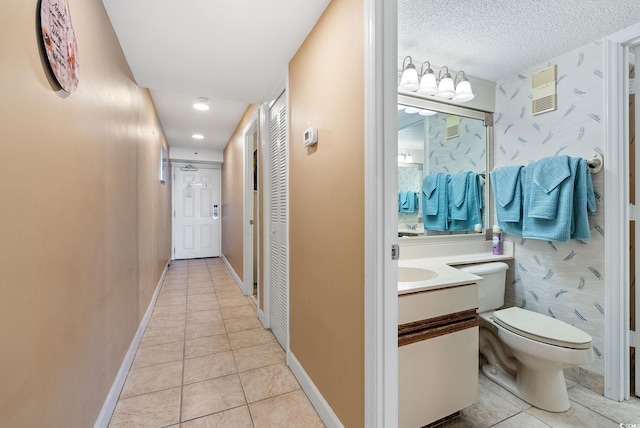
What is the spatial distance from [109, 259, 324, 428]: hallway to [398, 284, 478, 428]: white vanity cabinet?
22.0 inches

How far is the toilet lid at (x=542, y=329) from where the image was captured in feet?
4.71

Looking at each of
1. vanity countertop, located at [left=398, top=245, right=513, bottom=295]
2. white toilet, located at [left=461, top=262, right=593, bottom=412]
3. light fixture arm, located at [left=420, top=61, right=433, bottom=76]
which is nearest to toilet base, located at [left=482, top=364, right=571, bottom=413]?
white toilet, located at [left=461, top=262, right=593, bottom=412]

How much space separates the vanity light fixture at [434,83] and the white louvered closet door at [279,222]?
3.05ft

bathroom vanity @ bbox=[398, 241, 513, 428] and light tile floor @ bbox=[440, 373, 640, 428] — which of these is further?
light tile floor @ bbox=[440, 373, 640, 428]

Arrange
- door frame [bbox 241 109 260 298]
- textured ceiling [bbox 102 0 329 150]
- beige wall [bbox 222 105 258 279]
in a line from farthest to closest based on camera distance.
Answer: beige wall [bbox 222 105 258 279] → door frame [bbox 241 109 260 298] → textured ceiling [bbox 102 0 329 150]

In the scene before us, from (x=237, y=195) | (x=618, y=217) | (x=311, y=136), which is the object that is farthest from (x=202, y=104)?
(x=618, y=217)

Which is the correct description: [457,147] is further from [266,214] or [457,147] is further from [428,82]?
[266,214]

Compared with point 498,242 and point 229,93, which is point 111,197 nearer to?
point 229,93

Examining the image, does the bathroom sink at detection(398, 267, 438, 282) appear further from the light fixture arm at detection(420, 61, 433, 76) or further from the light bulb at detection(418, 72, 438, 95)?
the light fixture arm at detection(420, 61, 433, 76)

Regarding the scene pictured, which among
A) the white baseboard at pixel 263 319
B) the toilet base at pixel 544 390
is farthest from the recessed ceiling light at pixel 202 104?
the toilet base at pixel 544 390

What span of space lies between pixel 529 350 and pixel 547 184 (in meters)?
1.15

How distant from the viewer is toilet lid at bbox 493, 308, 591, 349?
4.71ft

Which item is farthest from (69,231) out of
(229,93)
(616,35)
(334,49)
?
(616,35)

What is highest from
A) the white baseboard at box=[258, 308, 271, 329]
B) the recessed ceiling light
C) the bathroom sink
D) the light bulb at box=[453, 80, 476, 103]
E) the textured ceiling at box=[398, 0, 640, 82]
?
the recessed ceiling light
